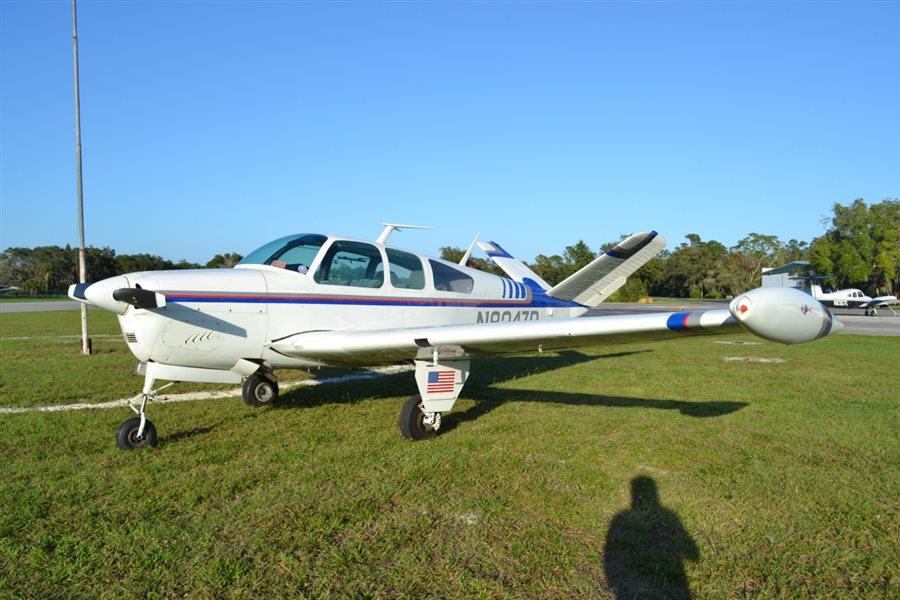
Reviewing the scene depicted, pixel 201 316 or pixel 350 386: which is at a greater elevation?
pixel 201 316

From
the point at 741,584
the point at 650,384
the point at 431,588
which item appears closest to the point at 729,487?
the point at 741,584

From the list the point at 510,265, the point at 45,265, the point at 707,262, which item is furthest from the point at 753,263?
the point at 45,265

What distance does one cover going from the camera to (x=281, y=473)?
15.1 ft

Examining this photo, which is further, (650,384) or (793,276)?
(793,276)

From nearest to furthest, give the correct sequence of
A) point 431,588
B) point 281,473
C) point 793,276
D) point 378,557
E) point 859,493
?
point 431,588 → point 378,557 → point 859,493 → point 281,473 → point 793,276

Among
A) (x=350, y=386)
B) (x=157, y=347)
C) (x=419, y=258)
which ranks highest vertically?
(x=419, y=258)

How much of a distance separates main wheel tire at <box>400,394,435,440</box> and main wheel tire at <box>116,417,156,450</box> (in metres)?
2.36

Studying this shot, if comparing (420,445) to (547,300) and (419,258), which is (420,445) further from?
(547,300)

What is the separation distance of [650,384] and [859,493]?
194 inches

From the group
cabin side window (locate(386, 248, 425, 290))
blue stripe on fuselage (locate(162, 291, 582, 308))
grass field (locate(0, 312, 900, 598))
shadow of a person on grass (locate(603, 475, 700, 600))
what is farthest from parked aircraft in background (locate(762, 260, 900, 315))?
shadow of a person on grass (locate(603, 475, 700, 600))

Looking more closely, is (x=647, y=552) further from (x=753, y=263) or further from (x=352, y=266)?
(x=753, y=263)

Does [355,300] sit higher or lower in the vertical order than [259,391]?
higher

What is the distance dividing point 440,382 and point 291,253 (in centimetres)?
215

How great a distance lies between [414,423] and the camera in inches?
226
